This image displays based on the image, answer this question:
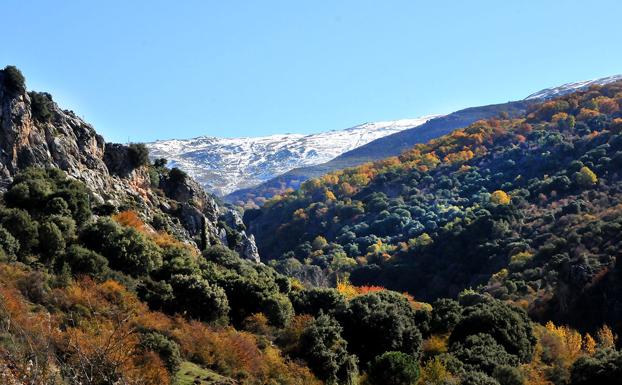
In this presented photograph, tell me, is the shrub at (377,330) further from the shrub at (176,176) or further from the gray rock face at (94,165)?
the shrub at (176,176)

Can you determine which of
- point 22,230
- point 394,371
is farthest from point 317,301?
point 22,230

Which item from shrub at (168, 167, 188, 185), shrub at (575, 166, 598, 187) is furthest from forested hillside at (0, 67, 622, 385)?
shrub at (575, 166, 598, 187)

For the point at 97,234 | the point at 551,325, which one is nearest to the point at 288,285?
the point at 97,234

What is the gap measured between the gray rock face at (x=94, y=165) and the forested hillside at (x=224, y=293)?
0.50 ft

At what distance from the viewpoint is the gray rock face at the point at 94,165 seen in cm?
4650

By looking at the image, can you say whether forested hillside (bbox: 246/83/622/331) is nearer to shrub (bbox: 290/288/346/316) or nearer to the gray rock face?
shrub (bbox: 290/288/346/316)

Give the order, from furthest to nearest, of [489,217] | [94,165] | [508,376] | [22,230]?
[489,217] → [94,165] → [22,230] → [508,376]

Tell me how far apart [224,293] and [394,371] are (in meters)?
12.8

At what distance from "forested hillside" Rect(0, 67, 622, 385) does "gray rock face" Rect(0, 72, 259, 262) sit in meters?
0.15

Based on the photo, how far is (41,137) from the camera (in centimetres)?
4881

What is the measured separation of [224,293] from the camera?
140ft

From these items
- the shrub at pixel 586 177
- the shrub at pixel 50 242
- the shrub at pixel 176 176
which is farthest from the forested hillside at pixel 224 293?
the shrub at pixel 586 177

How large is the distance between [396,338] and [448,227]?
6549cm

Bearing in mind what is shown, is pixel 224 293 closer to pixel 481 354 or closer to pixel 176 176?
pixel 481 354
